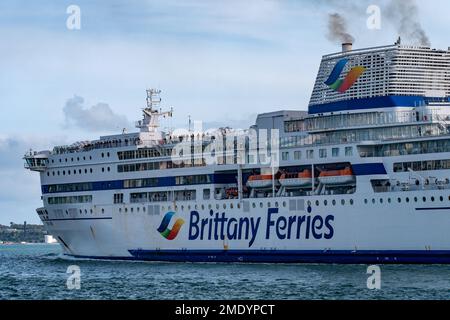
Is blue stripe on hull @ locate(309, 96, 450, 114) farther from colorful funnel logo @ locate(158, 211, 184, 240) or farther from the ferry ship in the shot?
colorful funnel logo @ locate(158, 211, 184, 240)

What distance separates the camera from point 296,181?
189ft

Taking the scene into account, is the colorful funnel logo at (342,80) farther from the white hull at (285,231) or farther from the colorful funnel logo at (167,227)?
the colorful funnel logo at (167,227)

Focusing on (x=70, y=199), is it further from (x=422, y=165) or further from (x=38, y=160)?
(x=422, y=165)

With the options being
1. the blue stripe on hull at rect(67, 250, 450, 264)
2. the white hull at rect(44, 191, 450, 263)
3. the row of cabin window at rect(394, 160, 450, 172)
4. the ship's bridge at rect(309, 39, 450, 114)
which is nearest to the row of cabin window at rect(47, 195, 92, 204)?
the white hull at rect(44, 191, 450, 263)

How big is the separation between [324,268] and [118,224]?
15353 mm

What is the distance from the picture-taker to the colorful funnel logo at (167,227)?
61688 mm

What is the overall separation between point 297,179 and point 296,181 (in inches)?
4.6

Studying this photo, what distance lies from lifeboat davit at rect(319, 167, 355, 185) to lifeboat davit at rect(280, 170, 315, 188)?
54.2 inches

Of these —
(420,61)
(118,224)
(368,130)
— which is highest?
(420,61)

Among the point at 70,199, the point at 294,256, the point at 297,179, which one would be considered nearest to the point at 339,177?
the point at 297,179

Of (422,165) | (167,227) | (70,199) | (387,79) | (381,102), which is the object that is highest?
(387,79)
